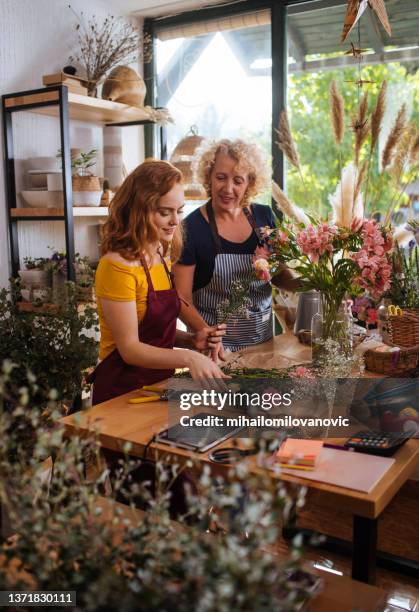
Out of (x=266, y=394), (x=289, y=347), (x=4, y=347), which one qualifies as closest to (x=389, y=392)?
(x=266, y=394)

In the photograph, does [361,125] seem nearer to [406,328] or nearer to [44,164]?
→ [406,328]

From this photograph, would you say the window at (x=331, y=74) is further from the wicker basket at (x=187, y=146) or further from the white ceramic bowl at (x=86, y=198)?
the white ceramic bowl at (x=86, y=198)

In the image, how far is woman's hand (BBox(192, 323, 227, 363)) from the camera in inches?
82.3

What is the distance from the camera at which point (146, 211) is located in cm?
209

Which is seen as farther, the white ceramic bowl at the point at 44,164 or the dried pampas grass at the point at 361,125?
the white ceramic bowl at the point at 44,164

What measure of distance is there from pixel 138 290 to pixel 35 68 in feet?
7.18

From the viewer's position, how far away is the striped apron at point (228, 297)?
2.64 metres

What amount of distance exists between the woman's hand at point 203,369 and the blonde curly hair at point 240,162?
104 centimetres

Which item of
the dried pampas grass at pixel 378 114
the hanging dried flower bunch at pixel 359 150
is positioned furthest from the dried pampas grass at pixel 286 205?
the dried pampas grass at pixel 378 114

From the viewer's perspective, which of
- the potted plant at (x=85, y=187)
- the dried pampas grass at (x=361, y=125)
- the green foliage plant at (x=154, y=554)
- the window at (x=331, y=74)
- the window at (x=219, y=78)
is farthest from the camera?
the window at (x=219, y=78)

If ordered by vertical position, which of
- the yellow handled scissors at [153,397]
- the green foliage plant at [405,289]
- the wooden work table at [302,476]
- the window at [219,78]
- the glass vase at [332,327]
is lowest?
the wooden work table at [302,476]

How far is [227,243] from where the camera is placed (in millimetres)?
2689

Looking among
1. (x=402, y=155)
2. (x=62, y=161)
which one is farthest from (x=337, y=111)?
(x=62, y=161)

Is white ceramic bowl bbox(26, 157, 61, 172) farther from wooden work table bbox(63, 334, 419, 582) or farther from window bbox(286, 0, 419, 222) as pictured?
wooden work table bbox(63, 334, 419, 582)
